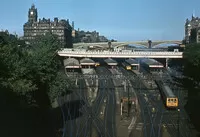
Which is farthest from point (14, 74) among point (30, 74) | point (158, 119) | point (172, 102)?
point (172, 102)

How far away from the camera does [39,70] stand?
31625mm

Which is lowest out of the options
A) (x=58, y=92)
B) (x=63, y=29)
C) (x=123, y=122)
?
(x=123, y=122)

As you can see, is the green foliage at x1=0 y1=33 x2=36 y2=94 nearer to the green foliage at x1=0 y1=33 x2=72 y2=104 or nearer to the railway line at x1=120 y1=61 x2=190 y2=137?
the green foliage at x1=0 y1=33 x2=72 y2=104

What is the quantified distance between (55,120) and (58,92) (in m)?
3.51

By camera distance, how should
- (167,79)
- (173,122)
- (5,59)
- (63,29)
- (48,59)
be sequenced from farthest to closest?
(63,29), (167,79), (48,59), (173,122), (5,59)

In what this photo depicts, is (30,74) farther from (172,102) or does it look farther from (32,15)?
(32,15)

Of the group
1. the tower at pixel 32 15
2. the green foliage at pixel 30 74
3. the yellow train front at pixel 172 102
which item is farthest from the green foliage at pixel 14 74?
the tower at pixel 32 15

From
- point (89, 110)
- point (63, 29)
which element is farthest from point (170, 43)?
point (89, 110)

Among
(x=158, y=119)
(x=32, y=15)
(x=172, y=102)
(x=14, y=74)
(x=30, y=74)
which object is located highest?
(x=32, y=15)

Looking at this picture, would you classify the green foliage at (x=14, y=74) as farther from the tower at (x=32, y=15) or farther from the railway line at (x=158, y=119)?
the tower at (x=32, y=15)

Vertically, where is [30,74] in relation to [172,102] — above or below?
above

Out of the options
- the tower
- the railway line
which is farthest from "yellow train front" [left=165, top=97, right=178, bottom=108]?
the tower

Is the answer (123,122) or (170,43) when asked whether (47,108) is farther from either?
(170,43)

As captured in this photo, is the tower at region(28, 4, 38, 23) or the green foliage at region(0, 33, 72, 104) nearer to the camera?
the green foliage at region(0, 33, 72, 104)
